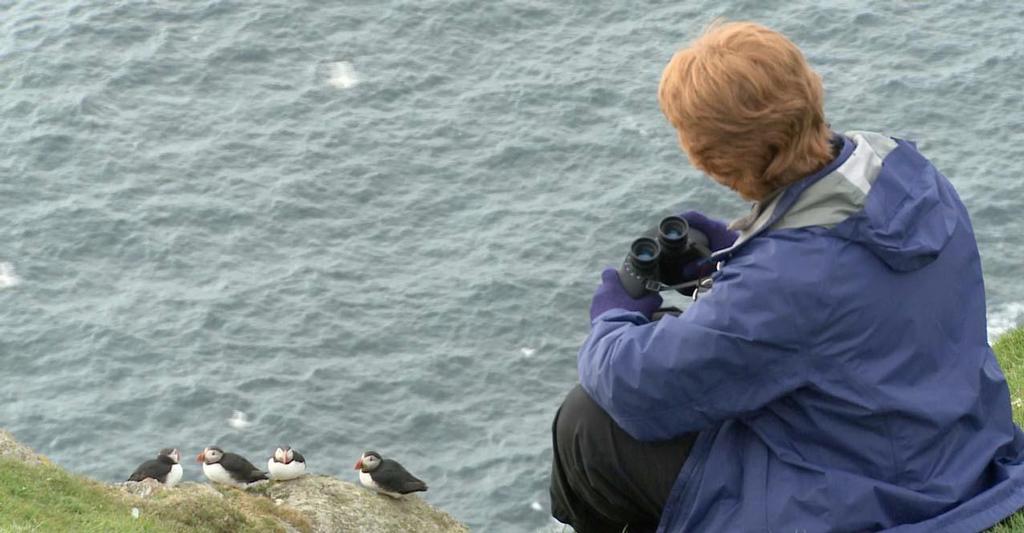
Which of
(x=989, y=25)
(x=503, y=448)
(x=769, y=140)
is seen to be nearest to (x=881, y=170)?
(x=769, y=140)

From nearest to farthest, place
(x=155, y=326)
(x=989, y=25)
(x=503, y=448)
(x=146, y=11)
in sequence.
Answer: (x=503, y=448)
(x=155, y=326)
(x=989, y=25)
(x=146, y=11)

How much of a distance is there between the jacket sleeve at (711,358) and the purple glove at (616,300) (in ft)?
1.71

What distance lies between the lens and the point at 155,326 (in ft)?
162

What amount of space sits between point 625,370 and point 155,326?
45738 mm

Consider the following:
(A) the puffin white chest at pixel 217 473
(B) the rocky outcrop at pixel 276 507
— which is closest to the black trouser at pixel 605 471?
(B) the rocky outcrop at pixel 276 507

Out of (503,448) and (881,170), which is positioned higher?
(881,170)

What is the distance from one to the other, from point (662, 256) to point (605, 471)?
3.51ft

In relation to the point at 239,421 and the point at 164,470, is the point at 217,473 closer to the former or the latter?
the point at 164,470

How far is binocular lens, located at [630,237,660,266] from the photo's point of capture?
6.48 meters

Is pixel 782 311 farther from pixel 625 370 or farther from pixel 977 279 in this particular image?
pixel 977 279

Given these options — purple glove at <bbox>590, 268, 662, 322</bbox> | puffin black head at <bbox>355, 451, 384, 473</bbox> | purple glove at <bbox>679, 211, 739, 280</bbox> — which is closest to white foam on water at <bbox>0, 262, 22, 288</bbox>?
puffin black head at <bbox>355, 451, 384, 473</bbox>

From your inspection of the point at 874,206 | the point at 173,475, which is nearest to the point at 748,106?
Answer: the point at 874,206

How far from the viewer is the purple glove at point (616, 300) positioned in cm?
643

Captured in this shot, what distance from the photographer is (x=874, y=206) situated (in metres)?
5.48
